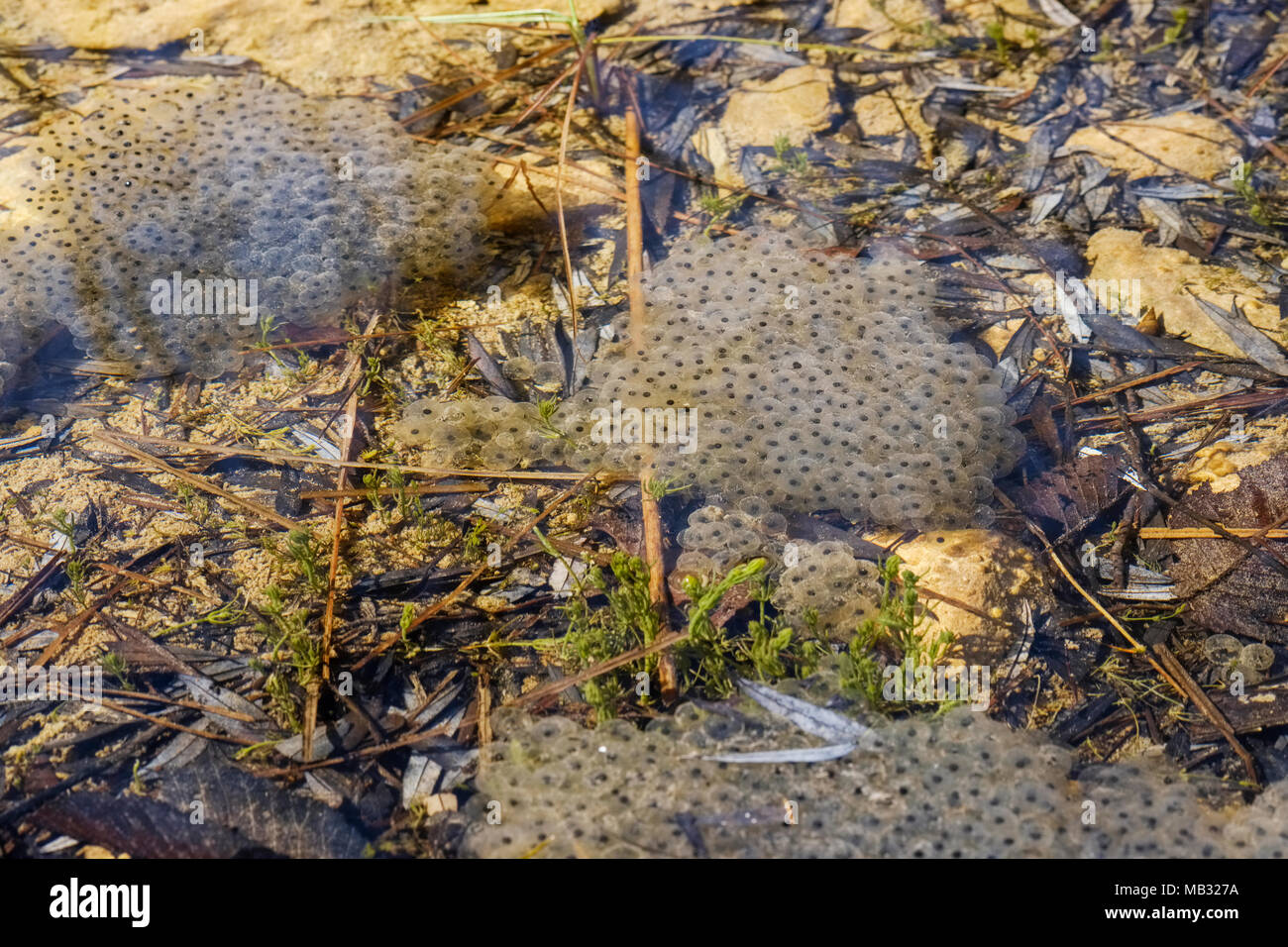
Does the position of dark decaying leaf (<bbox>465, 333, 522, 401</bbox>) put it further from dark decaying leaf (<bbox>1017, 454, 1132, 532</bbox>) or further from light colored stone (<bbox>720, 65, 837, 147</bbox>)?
dark decaying leaf (<bbox>1017, 454, 1132, 532</bbox>)

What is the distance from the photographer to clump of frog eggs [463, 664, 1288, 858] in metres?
2.20

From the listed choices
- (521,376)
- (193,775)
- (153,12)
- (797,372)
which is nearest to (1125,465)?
(797,372)

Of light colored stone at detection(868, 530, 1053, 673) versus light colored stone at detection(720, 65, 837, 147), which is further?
light colored stone at detection(720, 65, 837, 147)

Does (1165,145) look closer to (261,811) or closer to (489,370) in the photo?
(489,370)

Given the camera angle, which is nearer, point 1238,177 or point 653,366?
point 653,366

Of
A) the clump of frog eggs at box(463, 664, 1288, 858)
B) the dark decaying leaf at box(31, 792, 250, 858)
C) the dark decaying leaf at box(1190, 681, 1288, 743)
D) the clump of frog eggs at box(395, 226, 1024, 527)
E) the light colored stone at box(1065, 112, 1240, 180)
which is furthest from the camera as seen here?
the light colored stone at box(1065, 112, 1240, 180)

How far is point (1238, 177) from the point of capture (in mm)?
3678

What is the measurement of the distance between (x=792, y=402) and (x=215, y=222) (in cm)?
204

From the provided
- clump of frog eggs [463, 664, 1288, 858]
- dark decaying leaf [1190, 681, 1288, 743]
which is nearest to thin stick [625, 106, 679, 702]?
clump of frog eggs [463, 664, 1288, 858]

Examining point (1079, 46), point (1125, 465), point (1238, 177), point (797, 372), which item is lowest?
point (1125, 465)

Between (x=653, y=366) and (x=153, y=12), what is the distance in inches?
115

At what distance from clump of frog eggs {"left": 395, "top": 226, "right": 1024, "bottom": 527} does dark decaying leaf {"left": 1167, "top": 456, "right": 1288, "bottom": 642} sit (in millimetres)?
519
